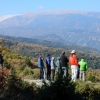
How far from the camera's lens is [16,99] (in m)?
12.4

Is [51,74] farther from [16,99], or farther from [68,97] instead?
[68,97]

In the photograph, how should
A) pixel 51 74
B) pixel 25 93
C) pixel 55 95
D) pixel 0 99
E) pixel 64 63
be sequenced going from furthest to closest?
pixel 51 74, pixel 64 63, pixel 25 93, pixel 0 99, pixel 55 95

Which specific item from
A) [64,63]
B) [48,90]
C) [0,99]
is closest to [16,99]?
[0,99]

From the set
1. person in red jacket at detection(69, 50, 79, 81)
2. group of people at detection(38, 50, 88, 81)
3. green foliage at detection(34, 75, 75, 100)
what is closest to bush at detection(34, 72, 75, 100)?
green foliage at detection(34, 75, 75, 100)

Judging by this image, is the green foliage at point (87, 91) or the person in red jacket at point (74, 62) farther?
the person in red jacket at point (74, 62)

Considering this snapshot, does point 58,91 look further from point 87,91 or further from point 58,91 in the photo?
point 87,91

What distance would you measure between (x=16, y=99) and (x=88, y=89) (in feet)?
11.0

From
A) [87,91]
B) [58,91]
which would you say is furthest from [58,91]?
[87,91]

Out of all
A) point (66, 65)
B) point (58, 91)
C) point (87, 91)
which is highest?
point (66, 65)

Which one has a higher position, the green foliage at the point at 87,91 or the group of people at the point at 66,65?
the group of people at the point at 66,65

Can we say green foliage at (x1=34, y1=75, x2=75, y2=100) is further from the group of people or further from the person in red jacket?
the person in red jacket

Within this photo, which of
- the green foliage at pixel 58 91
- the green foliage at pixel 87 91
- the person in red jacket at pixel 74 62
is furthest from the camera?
the person in red jacket at pixel 74 62

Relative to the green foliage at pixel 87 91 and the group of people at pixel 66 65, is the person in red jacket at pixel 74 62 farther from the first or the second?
the green foliage at pixel 87 91

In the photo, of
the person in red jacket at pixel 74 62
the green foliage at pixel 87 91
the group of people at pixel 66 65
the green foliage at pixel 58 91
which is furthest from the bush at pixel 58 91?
the person in red jacket at pixel 74 62
